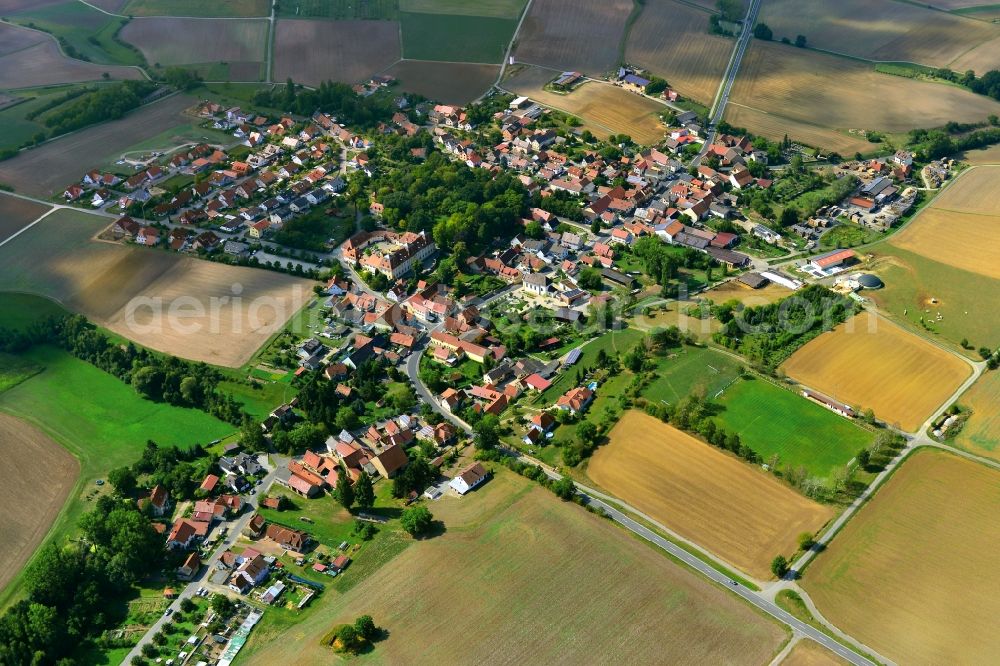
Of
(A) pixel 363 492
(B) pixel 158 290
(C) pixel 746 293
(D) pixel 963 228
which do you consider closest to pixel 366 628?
(A) pixel 363 492

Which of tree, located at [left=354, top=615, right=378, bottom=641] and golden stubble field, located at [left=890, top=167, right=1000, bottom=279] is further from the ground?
golden stubble field, located at [left=890, top=167, right=1000, bottom=279]

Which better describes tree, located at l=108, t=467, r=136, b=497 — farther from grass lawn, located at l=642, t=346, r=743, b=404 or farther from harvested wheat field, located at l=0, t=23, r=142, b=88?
harvested wheat field, located at l=0, t=23, r=142, b=88

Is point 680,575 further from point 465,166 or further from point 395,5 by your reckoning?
point 395,5

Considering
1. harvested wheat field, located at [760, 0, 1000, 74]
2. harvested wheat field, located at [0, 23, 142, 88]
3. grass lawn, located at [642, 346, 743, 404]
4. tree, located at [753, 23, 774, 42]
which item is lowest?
harvested wheat field, located at [0, 23, 142, 88]

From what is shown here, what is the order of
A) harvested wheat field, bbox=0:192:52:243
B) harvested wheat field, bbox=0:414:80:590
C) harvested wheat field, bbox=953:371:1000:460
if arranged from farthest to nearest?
1. harvested wheat field, bbox=0:192:52:243
2. harvested wheat field, bbox=953:371:1000:460
3. harvested wheat field, bbox=0:414:80:590

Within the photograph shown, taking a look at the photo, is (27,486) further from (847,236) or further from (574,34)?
(574,34)

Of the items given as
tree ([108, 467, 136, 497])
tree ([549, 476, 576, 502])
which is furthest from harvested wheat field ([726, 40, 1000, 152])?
tree ([108, 467, 136, 497])

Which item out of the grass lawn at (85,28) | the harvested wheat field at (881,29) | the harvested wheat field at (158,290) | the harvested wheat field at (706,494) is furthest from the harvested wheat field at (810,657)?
the grass lawn at (85,28)

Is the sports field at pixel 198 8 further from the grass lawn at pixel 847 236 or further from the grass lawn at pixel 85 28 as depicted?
the grass lawn at pixel 847 236
